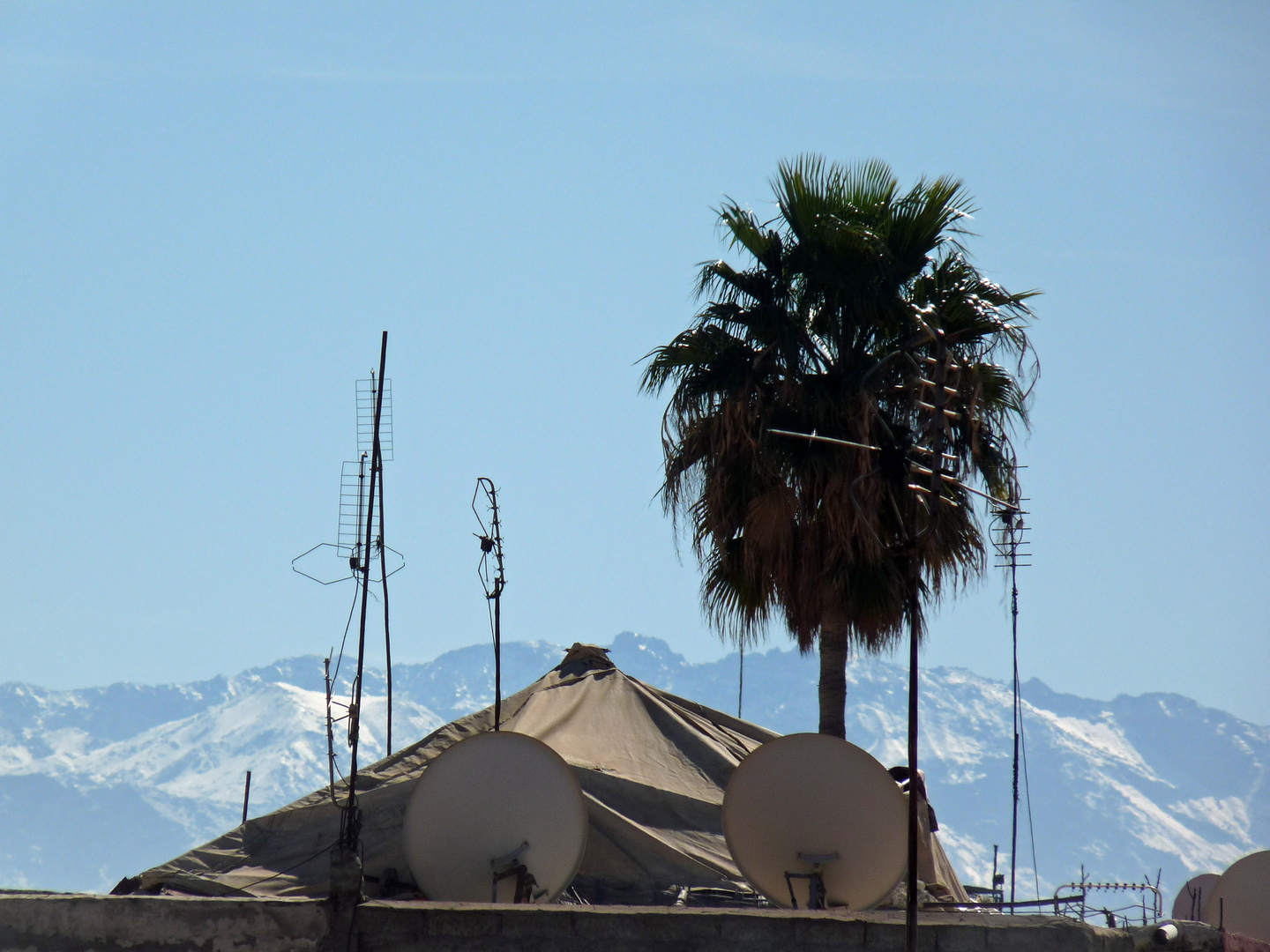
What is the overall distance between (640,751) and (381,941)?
8582mm

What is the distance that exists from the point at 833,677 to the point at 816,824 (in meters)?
4.72

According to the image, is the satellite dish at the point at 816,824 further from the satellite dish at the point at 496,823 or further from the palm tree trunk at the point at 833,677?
the palm tree trunk at the point at 833,677

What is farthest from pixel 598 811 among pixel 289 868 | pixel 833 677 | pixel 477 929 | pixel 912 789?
pixel 912 789

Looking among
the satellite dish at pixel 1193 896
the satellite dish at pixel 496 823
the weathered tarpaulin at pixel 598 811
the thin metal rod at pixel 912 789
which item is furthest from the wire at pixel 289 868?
the satellite dish at pixel 1193 896

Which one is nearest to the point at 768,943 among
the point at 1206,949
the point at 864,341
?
the point at 1206,949

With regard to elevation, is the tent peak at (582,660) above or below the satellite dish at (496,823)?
above

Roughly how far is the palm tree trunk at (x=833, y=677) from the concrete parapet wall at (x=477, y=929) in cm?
760

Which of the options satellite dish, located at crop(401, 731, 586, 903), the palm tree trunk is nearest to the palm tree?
the palm tree trunk

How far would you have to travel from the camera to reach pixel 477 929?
951 cm

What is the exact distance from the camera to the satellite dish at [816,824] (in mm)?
12617

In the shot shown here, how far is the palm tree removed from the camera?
1686cm

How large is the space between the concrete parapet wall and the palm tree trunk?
7.60m

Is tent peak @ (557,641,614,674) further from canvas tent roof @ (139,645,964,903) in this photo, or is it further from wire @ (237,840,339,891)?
wire @ (237,840,339,891)

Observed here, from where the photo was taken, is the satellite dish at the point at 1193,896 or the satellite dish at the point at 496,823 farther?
the satellite dish at the point at 1193,896
